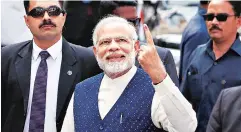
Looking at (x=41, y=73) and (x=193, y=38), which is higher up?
(x=41, y=73)

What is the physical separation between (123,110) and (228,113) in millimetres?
670

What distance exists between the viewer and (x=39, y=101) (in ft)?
15.4

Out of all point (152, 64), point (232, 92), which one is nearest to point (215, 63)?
point (232, 92)

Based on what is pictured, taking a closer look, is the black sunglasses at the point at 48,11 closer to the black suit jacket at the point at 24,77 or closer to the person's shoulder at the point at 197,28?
the black suit jacket at the point at 24,77

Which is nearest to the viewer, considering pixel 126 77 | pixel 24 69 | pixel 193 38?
pixel 126 77

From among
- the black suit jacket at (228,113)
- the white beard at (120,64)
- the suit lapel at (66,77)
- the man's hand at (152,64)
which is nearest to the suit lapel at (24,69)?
the suit lapel at (66,77)

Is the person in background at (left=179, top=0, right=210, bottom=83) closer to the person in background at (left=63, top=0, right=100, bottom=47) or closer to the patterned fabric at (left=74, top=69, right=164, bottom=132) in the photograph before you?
the person in background at (left=63, top=0, right=100, bottom=47)

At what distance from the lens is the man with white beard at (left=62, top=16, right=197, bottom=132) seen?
3.68 m

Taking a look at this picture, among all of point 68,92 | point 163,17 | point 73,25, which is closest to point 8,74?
point 68,92

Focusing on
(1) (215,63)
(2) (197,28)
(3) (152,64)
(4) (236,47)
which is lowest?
(2) (197,28)

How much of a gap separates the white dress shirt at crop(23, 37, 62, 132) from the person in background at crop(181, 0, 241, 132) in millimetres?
1281

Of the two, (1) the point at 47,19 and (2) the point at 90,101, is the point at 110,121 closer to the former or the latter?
(2) the point at 90,101

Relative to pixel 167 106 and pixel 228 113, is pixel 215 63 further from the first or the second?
pixel 167 106

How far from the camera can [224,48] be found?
5430 millimetres
